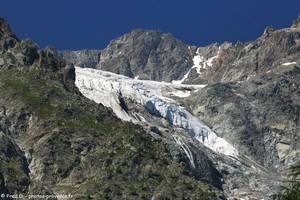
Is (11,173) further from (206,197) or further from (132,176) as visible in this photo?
(206,197)

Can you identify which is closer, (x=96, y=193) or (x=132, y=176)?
(x=96, y=193)

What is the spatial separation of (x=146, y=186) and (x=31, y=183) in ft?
98.6

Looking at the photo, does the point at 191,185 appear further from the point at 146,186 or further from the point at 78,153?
the point at 78,153

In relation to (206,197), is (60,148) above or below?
above

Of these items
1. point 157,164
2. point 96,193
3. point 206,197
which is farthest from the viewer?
point 157,164

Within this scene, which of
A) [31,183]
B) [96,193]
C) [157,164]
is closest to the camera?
[31,183]

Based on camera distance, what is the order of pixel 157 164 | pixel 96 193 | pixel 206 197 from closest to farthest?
pixel 96 193, pixel 206 197, pixel 157 164

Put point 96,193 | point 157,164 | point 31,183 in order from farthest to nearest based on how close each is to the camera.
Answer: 1. point 157,164
2. point 96,193
3. point 31,183

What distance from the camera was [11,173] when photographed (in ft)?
525


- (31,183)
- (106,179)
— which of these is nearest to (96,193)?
(106,179)

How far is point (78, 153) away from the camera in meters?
197

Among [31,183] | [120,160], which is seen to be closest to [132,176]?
[120,160]

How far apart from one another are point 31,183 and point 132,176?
110 feet

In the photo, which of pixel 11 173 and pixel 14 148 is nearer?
pixel 11 173
